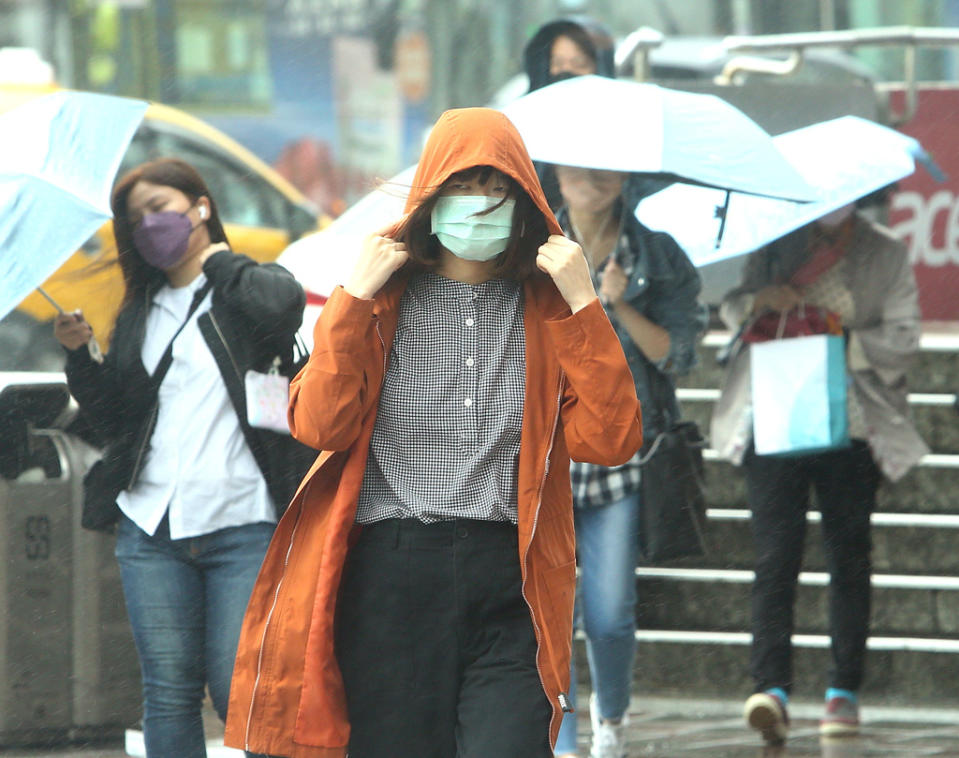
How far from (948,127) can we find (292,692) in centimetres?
694

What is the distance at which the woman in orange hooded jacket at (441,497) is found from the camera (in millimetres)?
3482

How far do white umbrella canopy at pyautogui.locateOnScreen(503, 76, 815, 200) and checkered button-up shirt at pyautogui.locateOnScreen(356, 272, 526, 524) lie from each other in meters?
1.60

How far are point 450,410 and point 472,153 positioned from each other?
0.53 m

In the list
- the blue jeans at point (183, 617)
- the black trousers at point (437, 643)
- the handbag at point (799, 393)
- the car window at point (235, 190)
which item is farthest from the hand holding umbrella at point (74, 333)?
the car window at point (235, 190)

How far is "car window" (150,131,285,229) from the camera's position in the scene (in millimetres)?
12945

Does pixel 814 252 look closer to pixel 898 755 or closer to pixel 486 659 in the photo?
pixel 898 755

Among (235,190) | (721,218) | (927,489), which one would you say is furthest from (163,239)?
(235,190)

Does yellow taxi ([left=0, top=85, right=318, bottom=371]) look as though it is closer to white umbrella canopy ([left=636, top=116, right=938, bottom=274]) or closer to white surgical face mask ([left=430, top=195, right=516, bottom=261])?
white umbrella canopy ([left=636, top=116, right=938, bottom=274])

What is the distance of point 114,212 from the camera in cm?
490

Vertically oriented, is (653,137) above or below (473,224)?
below

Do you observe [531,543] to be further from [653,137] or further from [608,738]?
[608,738]

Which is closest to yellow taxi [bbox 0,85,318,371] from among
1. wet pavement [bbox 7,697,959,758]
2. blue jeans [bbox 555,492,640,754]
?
wet pavement [bbox 7,697,959,758]

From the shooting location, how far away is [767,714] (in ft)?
20.4

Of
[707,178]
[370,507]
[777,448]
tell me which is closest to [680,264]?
[707,178]
